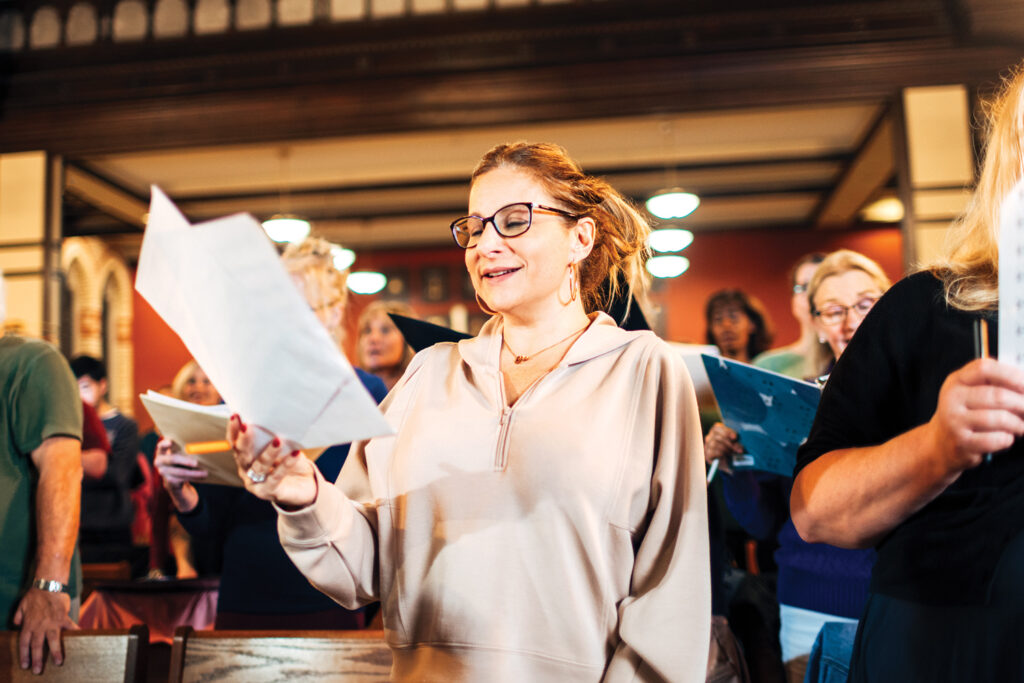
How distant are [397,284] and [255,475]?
9605mm

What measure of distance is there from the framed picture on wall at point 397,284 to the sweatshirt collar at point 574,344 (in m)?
9.19

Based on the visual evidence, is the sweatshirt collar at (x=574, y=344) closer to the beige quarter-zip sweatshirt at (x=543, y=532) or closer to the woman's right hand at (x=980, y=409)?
the beige quarter-zip sweatshirt at (x=543, y=532)

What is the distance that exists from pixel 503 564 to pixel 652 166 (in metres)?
7.45

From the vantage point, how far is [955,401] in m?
0.80

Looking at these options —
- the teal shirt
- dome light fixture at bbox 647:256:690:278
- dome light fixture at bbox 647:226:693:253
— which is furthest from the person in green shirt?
dome light fixture at bbox 647:256:690:278

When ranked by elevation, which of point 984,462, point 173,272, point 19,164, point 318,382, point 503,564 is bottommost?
point 503,564

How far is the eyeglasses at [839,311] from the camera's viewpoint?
2094 mm

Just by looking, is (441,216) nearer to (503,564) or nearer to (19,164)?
(19,164)

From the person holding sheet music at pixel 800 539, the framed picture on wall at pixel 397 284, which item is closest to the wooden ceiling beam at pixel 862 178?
the person holding sheet music at pixel 800 539

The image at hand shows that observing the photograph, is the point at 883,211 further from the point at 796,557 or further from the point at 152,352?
the point at 152,352

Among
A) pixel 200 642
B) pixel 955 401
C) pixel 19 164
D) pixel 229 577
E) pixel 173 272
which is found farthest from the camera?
pixel 19 164

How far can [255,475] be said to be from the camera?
103 cm

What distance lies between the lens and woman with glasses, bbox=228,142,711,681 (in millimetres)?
1126

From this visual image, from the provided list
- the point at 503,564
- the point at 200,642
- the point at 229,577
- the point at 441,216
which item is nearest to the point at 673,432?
the point at 503,564
